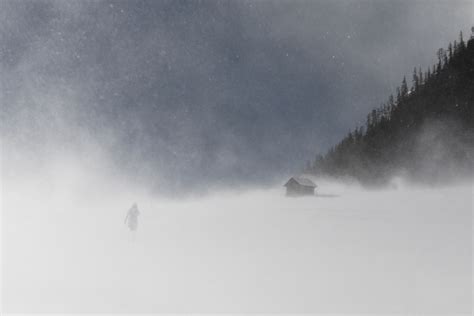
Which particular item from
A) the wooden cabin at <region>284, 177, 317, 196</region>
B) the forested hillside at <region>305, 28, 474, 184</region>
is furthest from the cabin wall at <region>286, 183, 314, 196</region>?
the forested hillside at <region>305, 28, 474, 184</region>

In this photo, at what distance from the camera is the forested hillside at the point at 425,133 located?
2704 inches

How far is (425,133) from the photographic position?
80.4 metres

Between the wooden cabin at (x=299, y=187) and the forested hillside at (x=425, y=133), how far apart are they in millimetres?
30033

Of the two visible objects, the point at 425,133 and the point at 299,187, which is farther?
the point at 425,133

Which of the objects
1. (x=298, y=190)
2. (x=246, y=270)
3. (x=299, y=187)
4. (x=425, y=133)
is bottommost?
(x=246, y=270)

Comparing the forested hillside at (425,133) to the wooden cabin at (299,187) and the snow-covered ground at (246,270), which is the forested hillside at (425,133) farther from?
the snow-covered ground at (246,270)

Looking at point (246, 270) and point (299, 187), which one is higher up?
point (299, 187)

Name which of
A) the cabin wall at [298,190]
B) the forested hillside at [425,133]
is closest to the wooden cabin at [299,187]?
the cabin wall at [298,190]

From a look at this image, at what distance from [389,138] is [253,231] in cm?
8539

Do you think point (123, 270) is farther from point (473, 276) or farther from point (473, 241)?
point (473, 241)

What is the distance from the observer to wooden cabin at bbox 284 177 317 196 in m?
55.9

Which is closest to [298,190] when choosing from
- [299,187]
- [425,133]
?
[299,187]

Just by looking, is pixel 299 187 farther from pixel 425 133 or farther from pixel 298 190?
pixel 425 133

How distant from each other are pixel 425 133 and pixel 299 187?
A: 4649 cm
